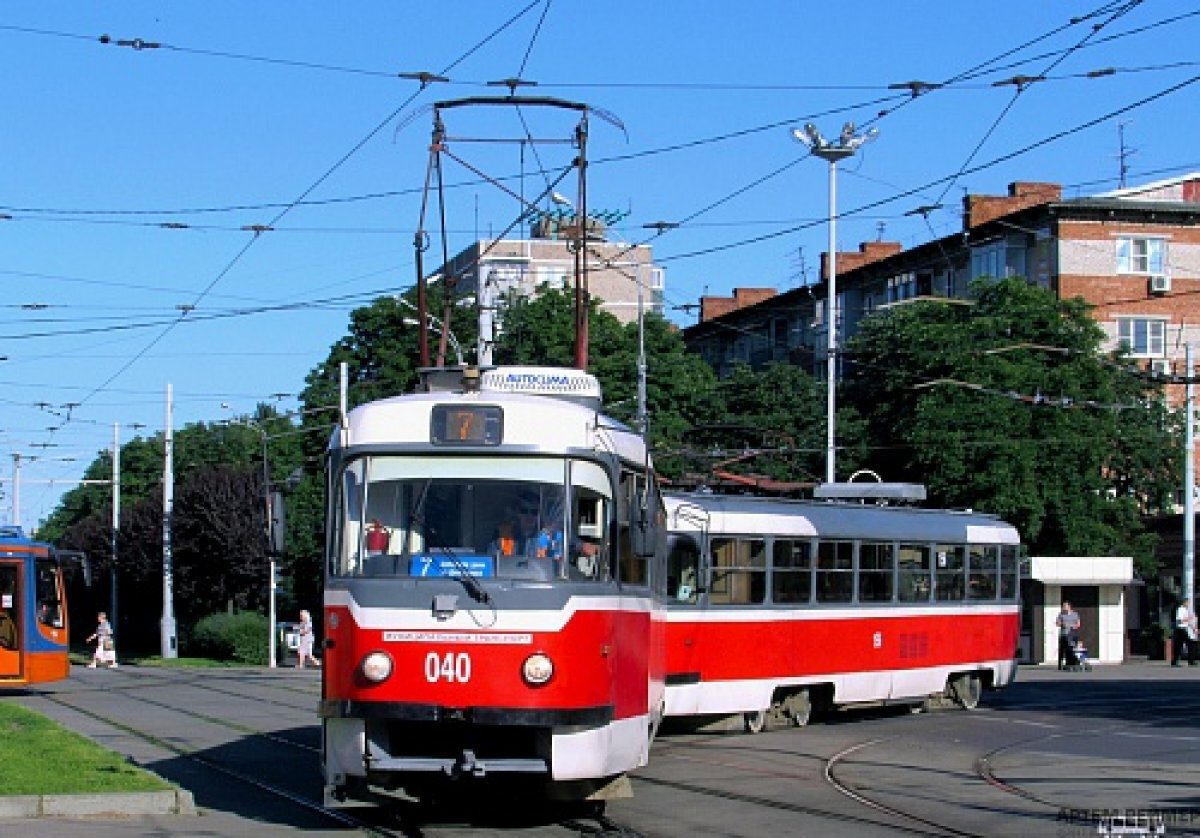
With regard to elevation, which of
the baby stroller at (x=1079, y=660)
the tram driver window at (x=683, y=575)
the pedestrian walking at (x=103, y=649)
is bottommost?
the pedestrian walking at (x=103, y=649)

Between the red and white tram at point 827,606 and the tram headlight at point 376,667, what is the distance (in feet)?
22.0

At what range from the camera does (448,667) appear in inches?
488

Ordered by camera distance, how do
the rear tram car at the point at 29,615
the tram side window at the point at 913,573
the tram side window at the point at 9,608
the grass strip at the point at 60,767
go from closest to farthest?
1. the grass strip at the point at 60,767
2. the tram side window at the point at 913,573
3. the tram side window at the point at 9,608
4. the rear tram car at the point at 29,615

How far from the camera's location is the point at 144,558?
69562 mm

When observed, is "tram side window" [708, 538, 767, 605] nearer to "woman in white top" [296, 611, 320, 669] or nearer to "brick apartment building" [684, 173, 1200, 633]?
"woman in white top" [296, 611, 320, 669]

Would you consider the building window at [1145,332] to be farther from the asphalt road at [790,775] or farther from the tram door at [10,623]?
the tram door at [10,623]

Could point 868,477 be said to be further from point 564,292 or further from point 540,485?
point 540,485

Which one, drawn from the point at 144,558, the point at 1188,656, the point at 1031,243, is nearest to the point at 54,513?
the point at 144,558

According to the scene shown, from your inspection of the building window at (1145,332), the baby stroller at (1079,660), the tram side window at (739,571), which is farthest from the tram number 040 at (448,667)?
the building window at (1145,332)

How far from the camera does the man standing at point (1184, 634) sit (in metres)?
47.2

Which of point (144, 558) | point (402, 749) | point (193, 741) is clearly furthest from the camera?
point (144, 558)

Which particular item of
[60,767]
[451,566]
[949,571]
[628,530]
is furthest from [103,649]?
[451,566]

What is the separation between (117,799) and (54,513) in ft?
453

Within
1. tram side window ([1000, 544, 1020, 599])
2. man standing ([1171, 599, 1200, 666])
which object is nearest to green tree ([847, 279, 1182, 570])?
man standing ([1171, 599, 1200, 666])
